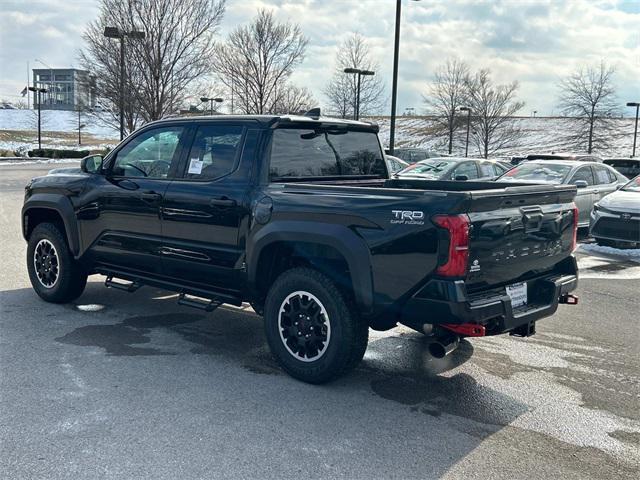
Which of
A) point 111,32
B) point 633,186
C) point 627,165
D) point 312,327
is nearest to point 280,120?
point 312,327

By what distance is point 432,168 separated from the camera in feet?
52.7

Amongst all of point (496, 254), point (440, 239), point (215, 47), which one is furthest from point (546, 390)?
point (215, 47)

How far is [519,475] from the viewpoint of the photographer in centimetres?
331

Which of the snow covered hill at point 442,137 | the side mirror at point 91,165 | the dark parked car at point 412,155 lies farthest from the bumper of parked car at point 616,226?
the snow covered hill at point 442,137

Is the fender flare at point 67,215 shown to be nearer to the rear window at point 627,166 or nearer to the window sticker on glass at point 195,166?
the window sticker on glass at point 195,166

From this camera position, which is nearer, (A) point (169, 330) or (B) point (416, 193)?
(B) point (416, 193)

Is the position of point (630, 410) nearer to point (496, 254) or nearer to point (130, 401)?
point (496, 254)

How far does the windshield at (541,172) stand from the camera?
12.4 metres

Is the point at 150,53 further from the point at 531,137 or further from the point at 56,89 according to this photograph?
the point at 56,89

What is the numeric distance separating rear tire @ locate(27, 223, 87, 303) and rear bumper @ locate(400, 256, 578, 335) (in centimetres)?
397

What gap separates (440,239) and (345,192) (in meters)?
0.83

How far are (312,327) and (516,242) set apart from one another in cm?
157

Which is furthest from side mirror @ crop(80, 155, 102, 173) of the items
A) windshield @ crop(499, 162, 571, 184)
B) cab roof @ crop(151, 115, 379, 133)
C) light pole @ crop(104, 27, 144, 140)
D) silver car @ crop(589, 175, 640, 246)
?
light pole @ crop(104, 27, 144, 140)

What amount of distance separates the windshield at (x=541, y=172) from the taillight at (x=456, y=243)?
9.08 metres
